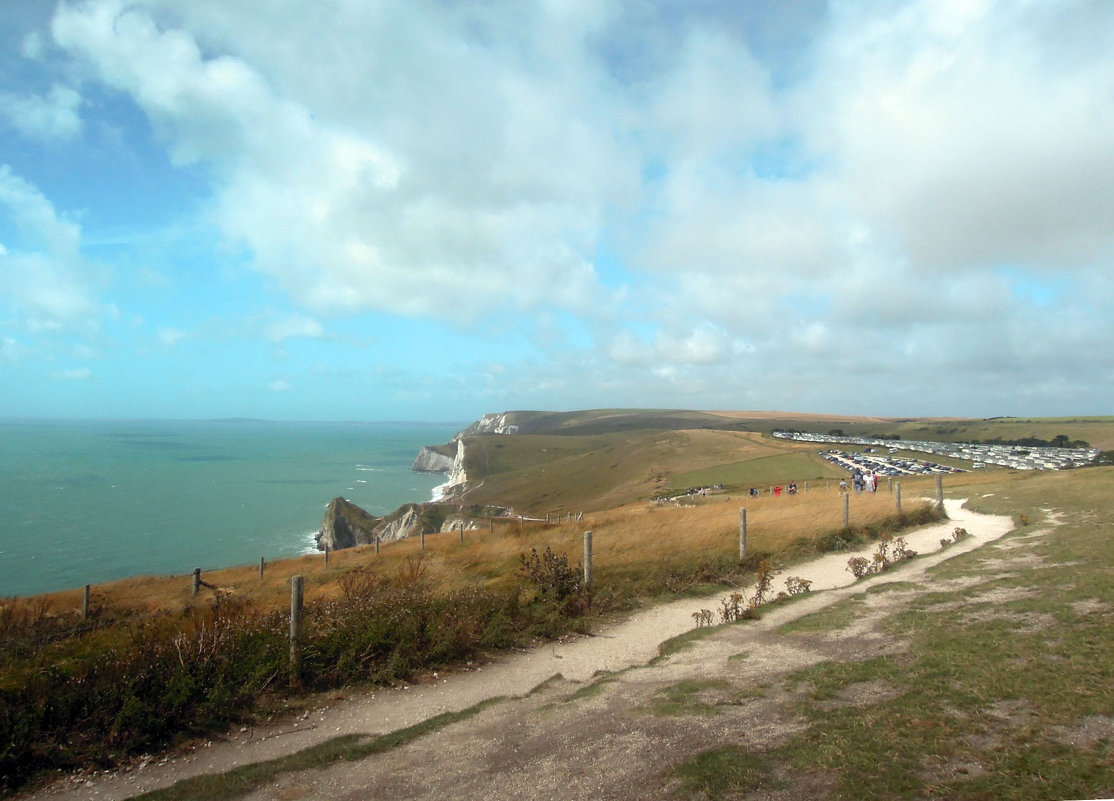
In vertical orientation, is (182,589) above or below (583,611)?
below

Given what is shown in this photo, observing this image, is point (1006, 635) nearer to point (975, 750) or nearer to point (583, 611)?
→ point (975, 750)

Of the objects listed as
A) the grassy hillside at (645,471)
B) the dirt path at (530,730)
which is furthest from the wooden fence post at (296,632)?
the grassy hillside at (645,471)

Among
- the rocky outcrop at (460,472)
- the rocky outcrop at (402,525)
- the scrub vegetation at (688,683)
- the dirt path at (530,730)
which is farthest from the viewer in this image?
the rocky outcrop at (460,472)

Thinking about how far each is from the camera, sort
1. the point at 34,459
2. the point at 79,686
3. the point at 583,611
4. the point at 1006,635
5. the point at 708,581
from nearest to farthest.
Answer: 1. the point at 79,686
2. the point at 1006,635
3. the point at 583,611
4. the point at 708,581
5. the point at 34,459

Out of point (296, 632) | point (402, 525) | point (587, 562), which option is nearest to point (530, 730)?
point (296, 632)

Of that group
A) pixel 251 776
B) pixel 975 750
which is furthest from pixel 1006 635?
pixel 251 776

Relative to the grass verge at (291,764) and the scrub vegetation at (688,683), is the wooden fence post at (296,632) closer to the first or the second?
the scrub vegetation at (688,683)
